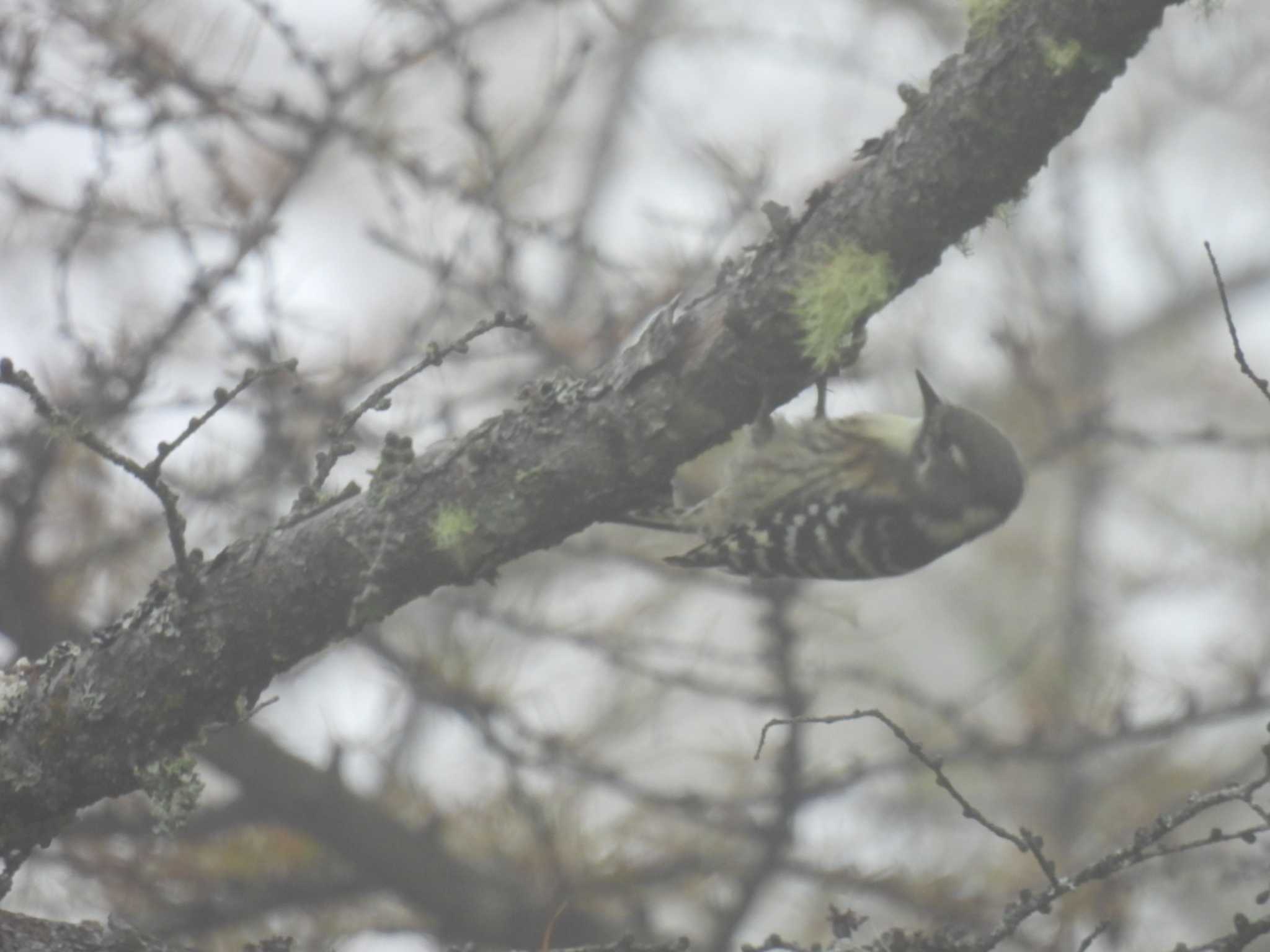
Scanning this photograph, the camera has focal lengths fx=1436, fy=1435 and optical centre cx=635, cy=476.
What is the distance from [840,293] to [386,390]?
2.56ft

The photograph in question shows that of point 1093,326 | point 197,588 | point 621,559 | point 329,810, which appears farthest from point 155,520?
point 1093,326

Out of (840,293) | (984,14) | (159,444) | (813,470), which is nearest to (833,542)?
(813,470)

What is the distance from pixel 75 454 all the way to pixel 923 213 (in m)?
2.62

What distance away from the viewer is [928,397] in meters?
4.16

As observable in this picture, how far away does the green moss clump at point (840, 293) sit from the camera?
2426mm

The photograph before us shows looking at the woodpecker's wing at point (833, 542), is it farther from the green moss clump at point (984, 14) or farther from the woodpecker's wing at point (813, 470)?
the green moss clump at point (984, 14)

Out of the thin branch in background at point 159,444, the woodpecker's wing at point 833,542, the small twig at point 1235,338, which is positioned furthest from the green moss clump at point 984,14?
the woodpecker's wing at point 833,542

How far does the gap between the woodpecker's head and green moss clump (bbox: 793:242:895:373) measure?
1607mm

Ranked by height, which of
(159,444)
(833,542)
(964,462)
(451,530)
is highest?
(964,462)

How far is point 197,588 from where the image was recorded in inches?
98.7

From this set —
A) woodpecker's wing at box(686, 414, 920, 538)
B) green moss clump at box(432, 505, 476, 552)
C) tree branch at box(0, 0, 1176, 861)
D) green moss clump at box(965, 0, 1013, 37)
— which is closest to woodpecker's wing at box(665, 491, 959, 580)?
woodpecker's wing at box(686, 414, 920, 538)

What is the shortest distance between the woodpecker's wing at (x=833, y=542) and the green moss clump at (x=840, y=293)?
5.00ft

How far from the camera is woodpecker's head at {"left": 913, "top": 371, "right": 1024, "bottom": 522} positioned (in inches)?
161

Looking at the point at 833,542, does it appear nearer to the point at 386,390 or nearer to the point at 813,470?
the point at 813,470
